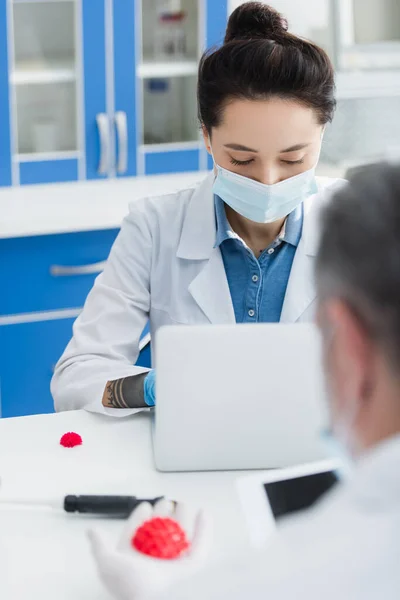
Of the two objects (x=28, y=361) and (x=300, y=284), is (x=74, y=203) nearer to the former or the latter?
(x=28, y=361)

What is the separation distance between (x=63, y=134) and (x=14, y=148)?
171mm

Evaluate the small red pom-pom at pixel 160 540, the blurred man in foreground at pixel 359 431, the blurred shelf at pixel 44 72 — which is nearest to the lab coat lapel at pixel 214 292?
the small red pom-pom at pixel 160 540

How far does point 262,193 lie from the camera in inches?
64.6

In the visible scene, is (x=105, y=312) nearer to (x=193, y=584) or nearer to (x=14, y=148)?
(x=193, y=584)

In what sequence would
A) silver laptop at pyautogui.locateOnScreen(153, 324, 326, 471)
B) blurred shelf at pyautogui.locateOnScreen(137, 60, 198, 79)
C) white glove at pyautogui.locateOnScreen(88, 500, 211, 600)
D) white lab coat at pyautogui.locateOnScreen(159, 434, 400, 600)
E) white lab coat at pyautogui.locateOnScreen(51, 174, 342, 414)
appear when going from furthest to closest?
blurred shelf at pyautogui.locateOnScreen(137, 60, 198, 79) < white lab coat at pyautogui.locateOnScreen(51, 174, 342, 414) < silver laptop at pyautogui.locateOnScreen(153, 324, 326, 471) < white glove at pyautogui.locateOnScreen(88, 500, 211, 600) < white lab coat at pyautogui.locateOnScreen(159, 434, 400, 600)

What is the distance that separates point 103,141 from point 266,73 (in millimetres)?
1261

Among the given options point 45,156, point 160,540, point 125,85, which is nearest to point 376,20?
point 125,85

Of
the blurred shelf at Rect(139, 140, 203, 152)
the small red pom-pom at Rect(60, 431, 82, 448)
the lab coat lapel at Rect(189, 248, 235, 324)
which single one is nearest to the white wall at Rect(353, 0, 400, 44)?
the blurred shelf at Rect(139, 140, 203, 152)

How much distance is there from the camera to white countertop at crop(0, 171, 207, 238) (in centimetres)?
249

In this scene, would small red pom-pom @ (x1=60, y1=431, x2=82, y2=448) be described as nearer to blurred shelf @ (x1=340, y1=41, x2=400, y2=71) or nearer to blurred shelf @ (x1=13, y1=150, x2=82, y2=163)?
blurred shelf @ (x1=13, y1=150, x2=82, y2=163)

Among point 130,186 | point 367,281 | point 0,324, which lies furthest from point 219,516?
point 130,186

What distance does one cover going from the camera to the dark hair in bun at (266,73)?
1.60 metres

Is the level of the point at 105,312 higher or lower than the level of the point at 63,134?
lower

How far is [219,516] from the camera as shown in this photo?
120cm
